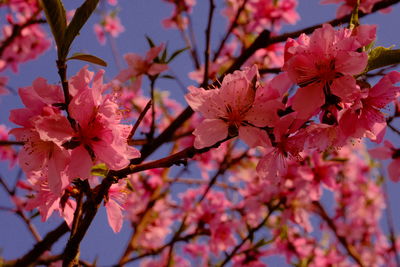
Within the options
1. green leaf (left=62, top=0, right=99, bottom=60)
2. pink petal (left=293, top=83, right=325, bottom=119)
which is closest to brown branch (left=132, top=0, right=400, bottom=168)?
pink petal (left=293, top=83, right=325, bottom=119)

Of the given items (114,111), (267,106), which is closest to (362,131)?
(267,106)

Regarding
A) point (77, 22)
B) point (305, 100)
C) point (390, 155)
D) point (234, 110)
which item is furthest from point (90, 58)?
point (390, 155)

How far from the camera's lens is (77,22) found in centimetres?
95

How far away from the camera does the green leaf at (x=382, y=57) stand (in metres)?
0.98

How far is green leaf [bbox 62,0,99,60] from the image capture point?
935 mm

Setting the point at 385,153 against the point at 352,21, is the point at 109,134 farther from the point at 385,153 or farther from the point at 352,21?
the point at 385,153

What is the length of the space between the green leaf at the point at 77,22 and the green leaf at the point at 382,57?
2.48 ft

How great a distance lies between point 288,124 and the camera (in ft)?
3.36

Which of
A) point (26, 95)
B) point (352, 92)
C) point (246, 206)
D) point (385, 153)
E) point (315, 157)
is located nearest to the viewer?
point (352, 92)

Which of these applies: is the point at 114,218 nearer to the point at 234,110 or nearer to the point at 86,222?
the point at 86,222

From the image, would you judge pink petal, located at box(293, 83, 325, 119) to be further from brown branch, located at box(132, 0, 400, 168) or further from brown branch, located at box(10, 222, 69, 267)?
brown branch, located at box(10, 222, 69, 267)

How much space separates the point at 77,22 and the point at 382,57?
813mm

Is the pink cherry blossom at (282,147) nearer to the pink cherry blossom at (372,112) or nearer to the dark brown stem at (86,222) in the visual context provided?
the pink cherry blossom at (372,112)

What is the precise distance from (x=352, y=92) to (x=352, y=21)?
0.87 ft
